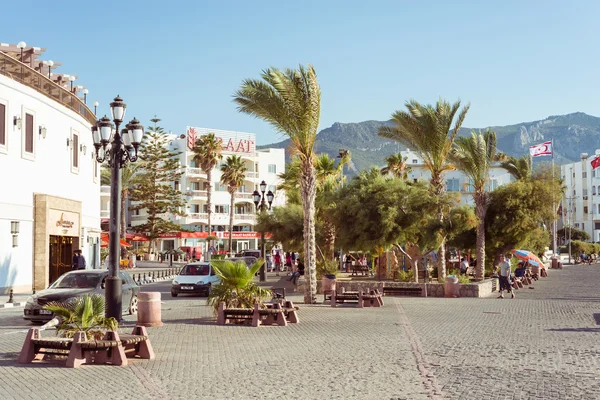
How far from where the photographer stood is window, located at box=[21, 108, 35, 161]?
98.0 ft

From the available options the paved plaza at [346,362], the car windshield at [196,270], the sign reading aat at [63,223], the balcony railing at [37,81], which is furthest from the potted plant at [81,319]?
the sign reading aat at [63,223]

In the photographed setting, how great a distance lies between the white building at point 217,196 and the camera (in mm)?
86562

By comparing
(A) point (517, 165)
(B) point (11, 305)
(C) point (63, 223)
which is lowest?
(B) point (11, 305)

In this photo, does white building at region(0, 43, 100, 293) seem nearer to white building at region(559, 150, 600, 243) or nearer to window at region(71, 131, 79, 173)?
window at region(71, 131, 79, 173)

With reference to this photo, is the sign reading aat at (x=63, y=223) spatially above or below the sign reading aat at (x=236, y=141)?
below

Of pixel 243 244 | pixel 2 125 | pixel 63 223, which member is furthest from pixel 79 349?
pixel 243 244

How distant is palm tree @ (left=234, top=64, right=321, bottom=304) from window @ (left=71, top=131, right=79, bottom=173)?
13.4m

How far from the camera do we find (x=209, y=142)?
76.9m

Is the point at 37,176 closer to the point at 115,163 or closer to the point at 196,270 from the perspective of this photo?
the point at 196,270

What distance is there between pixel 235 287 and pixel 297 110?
25.5ft

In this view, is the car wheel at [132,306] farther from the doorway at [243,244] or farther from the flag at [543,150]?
the doorway at [243,244]

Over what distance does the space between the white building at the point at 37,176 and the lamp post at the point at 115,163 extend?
11854mm

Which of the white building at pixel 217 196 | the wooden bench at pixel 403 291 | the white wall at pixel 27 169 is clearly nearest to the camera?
the wooden bench at pixel 403 291

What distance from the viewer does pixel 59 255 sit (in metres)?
33.8
